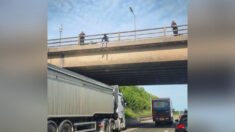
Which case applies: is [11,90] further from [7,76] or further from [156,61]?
[156,61]

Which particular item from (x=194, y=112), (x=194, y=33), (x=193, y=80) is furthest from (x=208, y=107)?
(x=194, y=33)

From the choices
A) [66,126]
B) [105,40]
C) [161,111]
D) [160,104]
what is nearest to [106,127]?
[66,126]

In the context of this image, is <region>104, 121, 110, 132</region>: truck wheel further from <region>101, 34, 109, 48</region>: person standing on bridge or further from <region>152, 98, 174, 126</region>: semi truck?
<region>152, 98, 174, 126</region>: semi truck

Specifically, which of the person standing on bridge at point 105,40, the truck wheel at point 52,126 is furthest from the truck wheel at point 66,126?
the person standing on bridge at point 105,40

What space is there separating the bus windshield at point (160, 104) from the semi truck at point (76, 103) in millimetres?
13369

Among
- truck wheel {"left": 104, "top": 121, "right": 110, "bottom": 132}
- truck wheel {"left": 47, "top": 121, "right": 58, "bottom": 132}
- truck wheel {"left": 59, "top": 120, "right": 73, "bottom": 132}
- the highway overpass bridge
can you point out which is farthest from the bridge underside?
truck wheel {"left": 47, "top": 121, "right": 58, "bottom": 132}

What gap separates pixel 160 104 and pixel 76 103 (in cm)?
1992

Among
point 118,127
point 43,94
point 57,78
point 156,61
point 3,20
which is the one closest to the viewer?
point 3,20

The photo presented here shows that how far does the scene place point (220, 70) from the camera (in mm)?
2320

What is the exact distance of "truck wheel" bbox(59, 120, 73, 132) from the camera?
943 cm

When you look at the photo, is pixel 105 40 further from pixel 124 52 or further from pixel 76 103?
pixel 76 103

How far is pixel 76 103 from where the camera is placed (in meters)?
10.9

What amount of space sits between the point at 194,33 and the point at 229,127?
947 millimetres

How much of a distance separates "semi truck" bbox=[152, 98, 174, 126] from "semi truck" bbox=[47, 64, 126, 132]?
42.1ft
